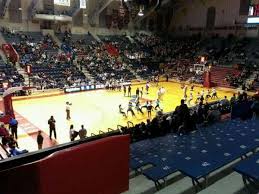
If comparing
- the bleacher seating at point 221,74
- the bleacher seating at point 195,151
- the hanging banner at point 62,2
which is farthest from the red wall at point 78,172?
the hanging banner at point 62,2

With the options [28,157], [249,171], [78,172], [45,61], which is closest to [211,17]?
[45,61]

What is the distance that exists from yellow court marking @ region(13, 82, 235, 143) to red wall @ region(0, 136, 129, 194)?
35.0 feet

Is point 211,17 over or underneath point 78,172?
over

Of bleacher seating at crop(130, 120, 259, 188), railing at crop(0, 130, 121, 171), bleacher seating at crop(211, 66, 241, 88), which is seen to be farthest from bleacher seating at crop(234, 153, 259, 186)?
bleacher seating at crop(211, 66, 241, 88)

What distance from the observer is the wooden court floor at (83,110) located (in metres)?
16.2

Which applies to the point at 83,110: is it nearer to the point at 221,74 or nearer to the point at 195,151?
the point at 195,151

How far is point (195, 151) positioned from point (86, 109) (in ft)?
48.9

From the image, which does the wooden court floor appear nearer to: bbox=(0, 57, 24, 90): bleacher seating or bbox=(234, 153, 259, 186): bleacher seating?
bbox=(0, 57, 24, 90): bleacher seating

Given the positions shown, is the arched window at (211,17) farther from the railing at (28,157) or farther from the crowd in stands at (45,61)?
the railing at (28,157)

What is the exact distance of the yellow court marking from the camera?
55.7ft

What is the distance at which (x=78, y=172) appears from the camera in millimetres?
3697

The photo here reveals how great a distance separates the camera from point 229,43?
41594 mm

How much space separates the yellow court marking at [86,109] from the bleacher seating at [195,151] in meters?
7.21

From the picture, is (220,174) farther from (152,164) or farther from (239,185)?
(152,164)
